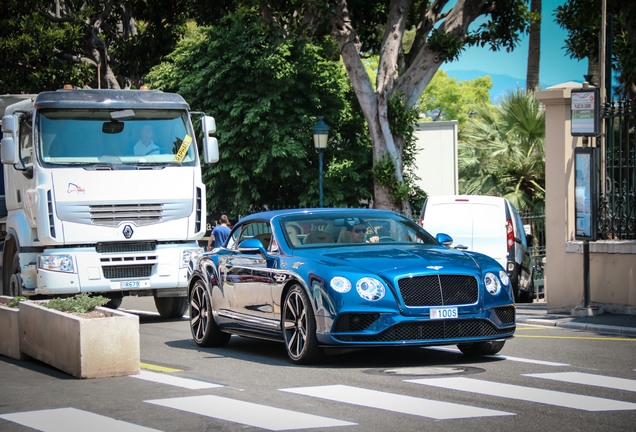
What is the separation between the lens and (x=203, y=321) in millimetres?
12414

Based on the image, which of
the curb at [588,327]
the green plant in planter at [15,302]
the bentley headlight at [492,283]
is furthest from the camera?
Answer: the curb at [588,327]

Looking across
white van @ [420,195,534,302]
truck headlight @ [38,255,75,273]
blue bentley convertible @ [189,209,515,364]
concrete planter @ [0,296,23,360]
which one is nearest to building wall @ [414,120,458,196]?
white van @ [420,195,534,302]

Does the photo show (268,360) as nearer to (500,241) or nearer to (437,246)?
(437,246)

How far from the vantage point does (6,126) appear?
15.3 m

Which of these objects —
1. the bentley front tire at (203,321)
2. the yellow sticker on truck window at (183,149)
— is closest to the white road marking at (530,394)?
the bentley front tire at (203,321)

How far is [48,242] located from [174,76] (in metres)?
18.2

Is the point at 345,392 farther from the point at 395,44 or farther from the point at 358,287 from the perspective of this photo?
the point at 395,44

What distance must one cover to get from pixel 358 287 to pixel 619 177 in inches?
289

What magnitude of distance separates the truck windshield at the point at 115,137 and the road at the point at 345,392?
4.53m

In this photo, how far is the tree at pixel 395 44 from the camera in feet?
89.8

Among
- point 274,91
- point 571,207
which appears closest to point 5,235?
point 571,207

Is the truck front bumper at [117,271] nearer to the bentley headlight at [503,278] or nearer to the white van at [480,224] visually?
the white van at [480,224]

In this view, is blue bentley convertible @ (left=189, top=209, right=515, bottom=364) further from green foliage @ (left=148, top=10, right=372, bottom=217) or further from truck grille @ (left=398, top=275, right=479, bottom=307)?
green foliage @ (left=148, top=10, right=372, bottom=217)

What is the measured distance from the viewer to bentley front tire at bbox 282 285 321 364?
9.82 meters
